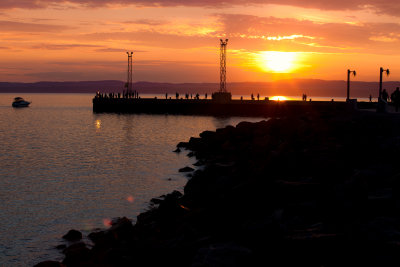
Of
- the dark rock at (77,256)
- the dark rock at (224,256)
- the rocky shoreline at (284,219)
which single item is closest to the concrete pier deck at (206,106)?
the rocky shoreline at (284,219)

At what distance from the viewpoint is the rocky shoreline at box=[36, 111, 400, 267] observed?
7.52m

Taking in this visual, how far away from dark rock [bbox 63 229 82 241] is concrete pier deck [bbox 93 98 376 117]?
206ft

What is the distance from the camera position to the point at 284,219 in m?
9.09

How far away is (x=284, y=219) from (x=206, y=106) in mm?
79789

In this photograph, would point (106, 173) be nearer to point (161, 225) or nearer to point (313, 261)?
point (161, 225)

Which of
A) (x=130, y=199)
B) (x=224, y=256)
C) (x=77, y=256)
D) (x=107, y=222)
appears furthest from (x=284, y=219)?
(x=130, y=199)

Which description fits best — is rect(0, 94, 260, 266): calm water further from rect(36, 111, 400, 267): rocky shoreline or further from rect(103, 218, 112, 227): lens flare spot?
rect(36, 111, 400, 267): rocky shoreline

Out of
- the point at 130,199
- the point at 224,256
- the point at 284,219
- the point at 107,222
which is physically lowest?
the point at 107,222

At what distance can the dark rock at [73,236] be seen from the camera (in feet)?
48.9

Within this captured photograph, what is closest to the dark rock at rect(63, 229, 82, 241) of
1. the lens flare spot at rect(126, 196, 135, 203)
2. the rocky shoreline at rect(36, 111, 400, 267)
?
the rocky shoreline at rect(36, 111, 400, 267)

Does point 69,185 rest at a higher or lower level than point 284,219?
lower

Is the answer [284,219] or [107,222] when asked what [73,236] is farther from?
[284,219]

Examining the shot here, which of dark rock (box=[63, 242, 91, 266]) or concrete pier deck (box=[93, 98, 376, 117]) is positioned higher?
concrete pier deck (box=[93, 98, 376, 117])

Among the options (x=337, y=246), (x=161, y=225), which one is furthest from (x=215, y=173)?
(x=337, y=246)
